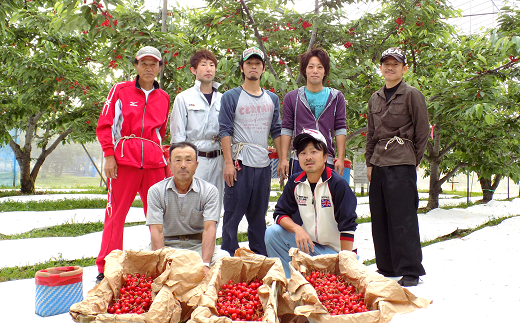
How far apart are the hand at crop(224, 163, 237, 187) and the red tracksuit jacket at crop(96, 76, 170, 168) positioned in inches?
20.3

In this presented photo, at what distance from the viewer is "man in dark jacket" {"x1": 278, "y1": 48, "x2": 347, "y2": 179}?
11.0 ft

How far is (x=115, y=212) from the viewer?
3.20 m

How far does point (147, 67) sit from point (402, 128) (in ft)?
6.95

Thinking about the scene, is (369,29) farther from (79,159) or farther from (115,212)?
(79,159)

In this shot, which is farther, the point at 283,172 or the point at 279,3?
the point at 279,3

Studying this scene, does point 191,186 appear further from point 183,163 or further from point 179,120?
point 179,120

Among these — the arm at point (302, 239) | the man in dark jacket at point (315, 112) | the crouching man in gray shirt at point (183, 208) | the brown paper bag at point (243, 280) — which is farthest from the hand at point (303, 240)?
the man in dark jacket at point (315, 112)

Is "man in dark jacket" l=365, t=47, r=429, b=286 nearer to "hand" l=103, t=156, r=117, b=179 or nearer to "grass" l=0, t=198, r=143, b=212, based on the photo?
"hand" l=103, t=156, r=117, b=179

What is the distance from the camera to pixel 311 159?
2.80 m

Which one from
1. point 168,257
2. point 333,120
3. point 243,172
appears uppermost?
point 333,120

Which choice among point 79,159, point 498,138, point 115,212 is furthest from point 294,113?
point 79,159

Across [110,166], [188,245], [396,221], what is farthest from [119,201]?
[396,221]

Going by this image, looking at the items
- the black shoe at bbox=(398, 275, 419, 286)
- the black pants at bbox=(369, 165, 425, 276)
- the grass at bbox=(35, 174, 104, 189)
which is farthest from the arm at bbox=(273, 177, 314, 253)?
the grass at bbox=(35, 174, 104, 189)

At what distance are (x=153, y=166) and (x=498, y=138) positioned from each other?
7552 millimetres
